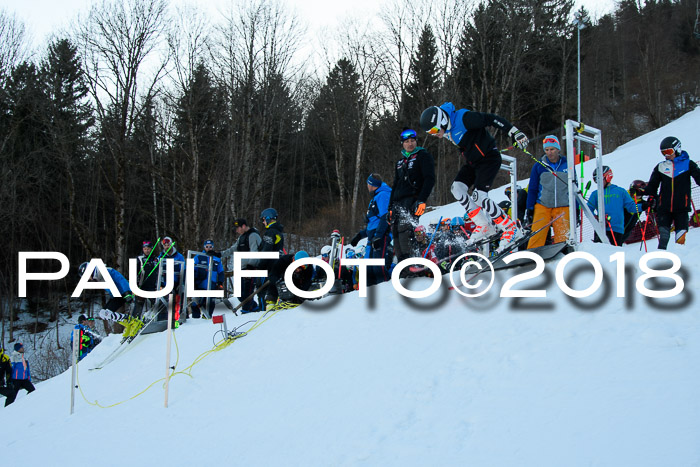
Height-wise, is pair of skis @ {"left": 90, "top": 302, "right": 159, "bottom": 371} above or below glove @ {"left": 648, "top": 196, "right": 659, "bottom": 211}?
below

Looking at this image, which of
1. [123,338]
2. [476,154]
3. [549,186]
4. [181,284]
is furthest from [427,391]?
[123,338]

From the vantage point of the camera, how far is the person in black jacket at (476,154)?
19.3 feet

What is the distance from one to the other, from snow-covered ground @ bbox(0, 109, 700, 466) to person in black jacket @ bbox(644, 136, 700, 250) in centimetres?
174

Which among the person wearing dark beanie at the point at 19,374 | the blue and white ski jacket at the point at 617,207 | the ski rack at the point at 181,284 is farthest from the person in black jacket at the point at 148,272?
the blue and white ski jacket at the point at 617,207

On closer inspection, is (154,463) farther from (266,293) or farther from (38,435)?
(266,293)

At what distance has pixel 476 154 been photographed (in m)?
5.96

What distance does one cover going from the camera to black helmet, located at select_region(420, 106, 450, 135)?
5844 millimetres

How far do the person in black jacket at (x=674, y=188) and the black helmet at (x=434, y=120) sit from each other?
127 inches

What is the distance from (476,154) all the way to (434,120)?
62 cm

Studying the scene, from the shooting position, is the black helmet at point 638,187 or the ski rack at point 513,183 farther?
the black helmet at point 638,187

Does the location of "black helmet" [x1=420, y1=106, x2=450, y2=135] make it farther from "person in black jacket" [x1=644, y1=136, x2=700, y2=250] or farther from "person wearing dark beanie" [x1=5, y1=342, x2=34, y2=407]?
"person wearing dark beanie" [x1=5, y1=342, x2=34, y2=407]

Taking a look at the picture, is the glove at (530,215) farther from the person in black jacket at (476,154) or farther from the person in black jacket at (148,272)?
the person in black jacket at (148,272)

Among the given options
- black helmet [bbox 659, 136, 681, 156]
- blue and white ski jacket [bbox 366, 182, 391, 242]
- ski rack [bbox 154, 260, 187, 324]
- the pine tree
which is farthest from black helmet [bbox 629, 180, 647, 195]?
the pine tree

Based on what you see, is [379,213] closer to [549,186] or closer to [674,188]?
[549,186]
